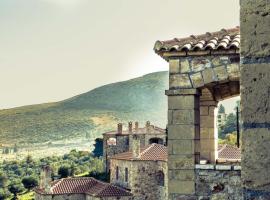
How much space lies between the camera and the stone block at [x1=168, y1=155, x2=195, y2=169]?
7.82 metres

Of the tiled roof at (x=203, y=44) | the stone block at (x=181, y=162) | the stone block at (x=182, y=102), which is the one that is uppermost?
the tiled roof at (x=203, y=44)

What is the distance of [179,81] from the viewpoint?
7914 mm

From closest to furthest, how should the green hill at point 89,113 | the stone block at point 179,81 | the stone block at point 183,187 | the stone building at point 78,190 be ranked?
the stone block at point 183,187 < the stone block at point 179,81 < the stone building at point 78,190 < the green hill at point 89,113

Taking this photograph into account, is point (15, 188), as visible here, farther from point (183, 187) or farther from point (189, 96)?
point (189, 96)

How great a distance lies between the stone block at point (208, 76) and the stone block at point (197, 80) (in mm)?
63

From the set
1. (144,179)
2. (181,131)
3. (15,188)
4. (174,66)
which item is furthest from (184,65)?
(15,188)

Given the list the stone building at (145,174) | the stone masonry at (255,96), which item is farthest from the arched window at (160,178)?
the stone masonry at (255,96)

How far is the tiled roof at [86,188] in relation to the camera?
38062 millimetres

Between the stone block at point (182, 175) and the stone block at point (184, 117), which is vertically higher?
the stone block at point (184, 117)

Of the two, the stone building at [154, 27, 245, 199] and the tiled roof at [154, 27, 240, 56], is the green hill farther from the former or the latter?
the stone building at [154, 27, 245, 199]

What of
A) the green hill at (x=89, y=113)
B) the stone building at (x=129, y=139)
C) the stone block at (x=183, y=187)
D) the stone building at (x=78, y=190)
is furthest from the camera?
the green hill at (x=89, y=113)

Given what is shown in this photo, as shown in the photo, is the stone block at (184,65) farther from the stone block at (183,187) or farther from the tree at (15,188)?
the tree at (15,188)

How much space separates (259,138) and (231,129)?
7737cm

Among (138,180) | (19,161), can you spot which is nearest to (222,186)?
(138,180)
